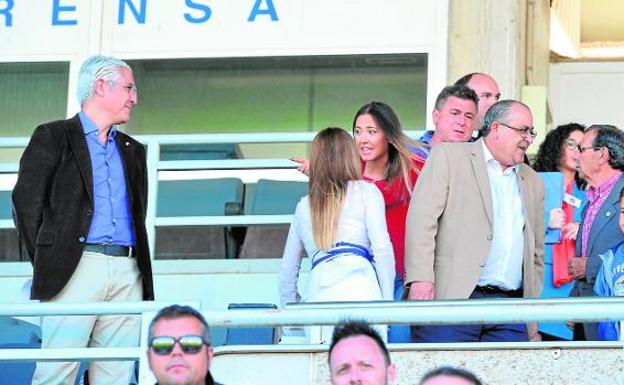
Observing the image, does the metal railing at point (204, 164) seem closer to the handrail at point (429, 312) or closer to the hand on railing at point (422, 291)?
the hand on railing at point (422, 291)

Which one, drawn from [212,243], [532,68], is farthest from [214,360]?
[532,68]

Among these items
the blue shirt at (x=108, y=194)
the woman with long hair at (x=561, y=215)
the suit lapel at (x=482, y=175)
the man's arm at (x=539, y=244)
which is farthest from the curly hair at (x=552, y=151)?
the blue shirt at (x=108, y=194)

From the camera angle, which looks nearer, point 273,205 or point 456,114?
point 456,114

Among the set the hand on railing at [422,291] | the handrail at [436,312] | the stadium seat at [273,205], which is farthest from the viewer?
the stadium seat at [273,205]

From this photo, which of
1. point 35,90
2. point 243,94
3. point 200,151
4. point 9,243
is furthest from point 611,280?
point 35,90

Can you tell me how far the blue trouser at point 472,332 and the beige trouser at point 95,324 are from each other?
4.76ft

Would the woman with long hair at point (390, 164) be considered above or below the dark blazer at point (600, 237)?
above

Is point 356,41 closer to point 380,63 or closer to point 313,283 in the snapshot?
point 380,63

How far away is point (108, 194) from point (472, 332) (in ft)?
6.35

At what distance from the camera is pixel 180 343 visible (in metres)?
7.09

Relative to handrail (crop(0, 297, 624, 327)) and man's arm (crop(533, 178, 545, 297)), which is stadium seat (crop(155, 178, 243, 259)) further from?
handrail (crop(0, 297, 624, 327))

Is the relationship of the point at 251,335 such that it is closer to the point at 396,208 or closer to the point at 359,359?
the point at 396,208

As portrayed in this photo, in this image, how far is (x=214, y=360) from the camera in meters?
8.42

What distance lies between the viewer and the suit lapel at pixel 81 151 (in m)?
8.69
